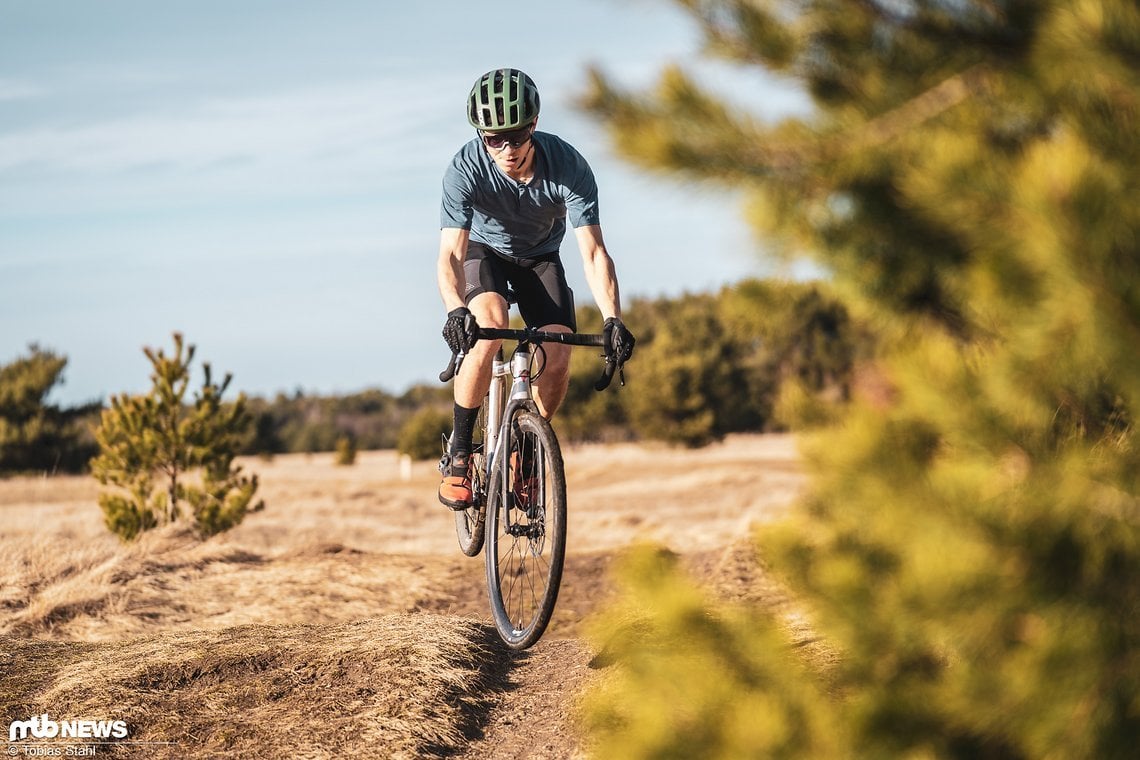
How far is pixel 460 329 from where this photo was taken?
17.0 feet

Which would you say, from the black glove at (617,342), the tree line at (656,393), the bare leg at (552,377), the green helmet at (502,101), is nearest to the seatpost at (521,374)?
the bare leg at (552,377)

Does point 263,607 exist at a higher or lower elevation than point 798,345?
lower

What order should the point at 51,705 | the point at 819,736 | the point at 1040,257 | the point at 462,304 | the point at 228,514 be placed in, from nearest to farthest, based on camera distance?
the point at 1040,257 < the point at 819,736 < the point at 51,705 < the point at 462,304 < the point at 228,514

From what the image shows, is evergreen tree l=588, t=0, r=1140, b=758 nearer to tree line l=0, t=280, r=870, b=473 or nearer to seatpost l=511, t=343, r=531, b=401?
seatpost l=511, t=343, r=531, b=401

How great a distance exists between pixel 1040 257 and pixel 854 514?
791 millimetres

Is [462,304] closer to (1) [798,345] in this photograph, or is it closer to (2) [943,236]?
(2) [943,236]

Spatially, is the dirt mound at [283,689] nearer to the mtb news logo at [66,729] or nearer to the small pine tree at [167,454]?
the mtb news logo at [66,729]

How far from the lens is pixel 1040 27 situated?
222 centimetres

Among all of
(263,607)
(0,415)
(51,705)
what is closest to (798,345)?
(0,415)

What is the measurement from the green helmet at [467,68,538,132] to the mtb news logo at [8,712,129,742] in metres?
3.25

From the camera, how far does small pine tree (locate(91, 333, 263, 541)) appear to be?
12.9m

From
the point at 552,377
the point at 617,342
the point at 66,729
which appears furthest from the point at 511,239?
the point at 66,729

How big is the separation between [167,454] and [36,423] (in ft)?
81.2

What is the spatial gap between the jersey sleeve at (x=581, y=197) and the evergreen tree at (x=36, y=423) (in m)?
32.9
